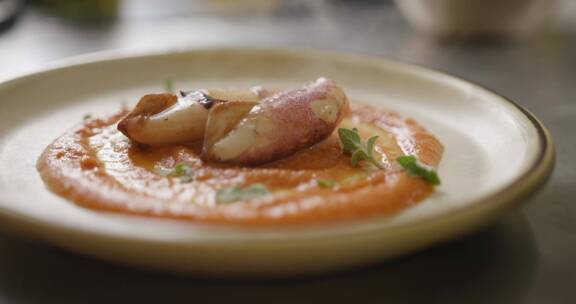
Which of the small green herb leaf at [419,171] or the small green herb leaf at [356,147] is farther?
the small green herb leaf at [356,147]

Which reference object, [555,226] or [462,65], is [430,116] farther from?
[462,65]

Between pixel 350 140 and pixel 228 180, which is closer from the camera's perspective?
pixel 228 180

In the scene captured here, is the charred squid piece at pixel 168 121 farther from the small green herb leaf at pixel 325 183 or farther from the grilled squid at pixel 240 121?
the small green herb leaf at pixel 325 183

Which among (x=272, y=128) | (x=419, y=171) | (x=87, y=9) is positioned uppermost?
(x=272, y=128)

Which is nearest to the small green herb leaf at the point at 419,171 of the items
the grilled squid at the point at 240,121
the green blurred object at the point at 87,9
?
the grilled squid at the point at 240,121

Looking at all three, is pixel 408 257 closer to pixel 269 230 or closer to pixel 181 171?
pixel 269 230

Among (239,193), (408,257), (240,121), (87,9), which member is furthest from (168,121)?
(87,9)

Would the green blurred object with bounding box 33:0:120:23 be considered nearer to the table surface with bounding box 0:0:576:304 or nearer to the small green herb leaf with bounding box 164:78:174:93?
the table surface with bounding box 0:0:576:304
